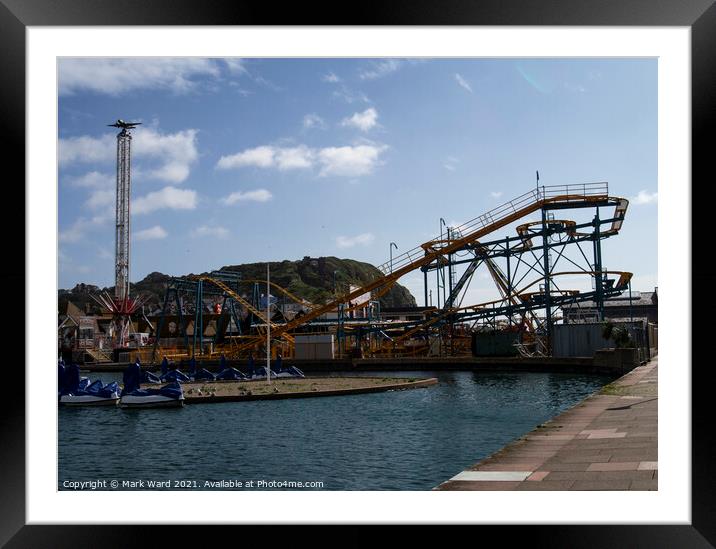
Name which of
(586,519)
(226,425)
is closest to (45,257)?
(586,519)

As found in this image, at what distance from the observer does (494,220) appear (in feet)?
140

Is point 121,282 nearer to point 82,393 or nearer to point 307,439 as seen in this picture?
point 82,393

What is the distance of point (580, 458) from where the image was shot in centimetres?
1038

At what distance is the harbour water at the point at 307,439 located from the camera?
14172 millimetres

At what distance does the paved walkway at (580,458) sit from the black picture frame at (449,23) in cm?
85

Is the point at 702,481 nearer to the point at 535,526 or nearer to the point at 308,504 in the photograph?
the point at 535,526

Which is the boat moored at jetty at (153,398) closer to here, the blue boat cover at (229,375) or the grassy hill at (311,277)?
the blue boat cover at (229,375)

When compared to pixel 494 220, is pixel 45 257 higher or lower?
lower

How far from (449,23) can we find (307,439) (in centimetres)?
1291

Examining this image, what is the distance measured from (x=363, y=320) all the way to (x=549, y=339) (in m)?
21.0

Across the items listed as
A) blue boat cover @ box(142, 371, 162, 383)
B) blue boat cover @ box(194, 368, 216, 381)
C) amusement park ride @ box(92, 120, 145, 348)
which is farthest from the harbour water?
amusement park ride @ box(92, 120, 145, 348)

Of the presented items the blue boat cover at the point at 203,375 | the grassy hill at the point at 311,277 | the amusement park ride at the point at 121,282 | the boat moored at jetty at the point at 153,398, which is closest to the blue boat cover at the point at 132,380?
the boat moored at jetty at the point at 153,398

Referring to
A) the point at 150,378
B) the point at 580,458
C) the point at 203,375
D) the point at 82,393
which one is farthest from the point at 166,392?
the point at 580,458

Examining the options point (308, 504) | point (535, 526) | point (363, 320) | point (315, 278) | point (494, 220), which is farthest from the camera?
point (315, 278)
